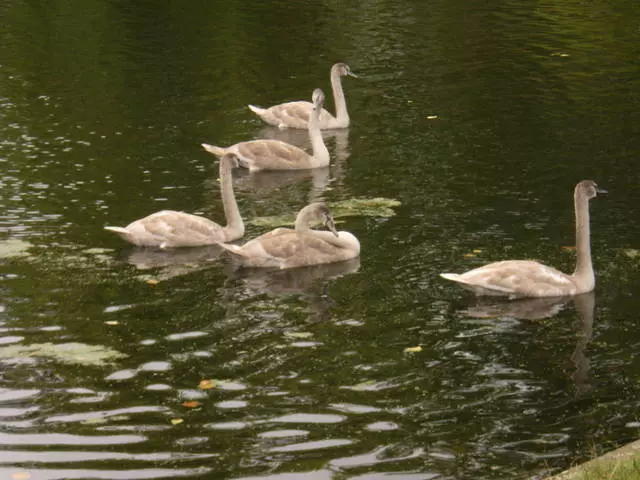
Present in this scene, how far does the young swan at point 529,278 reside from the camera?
13.8 metres

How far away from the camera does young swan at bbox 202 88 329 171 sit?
2041 cm

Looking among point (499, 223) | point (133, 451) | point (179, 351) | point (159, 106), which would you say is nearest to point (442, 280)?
point (499, 223)

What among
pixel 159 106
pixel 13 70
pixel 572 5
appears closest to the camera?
pixel 159 106

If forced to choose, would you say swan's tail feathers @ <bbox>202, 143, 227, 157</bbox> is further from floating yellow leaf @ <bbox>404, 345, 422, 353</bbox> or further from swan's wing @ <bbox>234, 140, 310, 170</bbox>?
floating yellow leaf @ <bbox>404, 345, 422, 353</bbox>

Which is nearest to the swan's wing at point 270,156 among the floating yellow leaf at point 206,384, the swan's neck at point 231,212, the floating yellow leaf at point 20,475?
the swan's neck at point 231,212

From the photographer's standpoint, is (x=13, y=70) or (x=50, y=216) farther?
(x=13, y=70)

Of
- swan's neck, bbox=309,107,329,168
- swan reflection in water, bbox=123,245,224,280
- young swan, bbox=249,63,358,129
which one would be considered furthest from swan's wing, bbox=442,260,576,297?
young swan, bbox=249,63,358,129

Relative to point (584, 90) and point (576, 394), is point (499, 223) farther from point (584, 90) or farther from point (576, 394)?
point (584, 90)

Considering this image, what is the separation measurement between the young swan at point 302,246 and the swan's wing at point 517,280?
1.81 meters

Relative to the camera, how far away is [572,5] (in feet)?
116

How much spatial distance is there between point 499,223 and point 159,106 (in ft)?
31.3

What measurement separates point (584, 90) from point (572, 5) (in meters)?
11.7

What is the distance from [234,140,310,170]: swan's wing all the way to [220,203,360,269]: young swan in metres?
4.99

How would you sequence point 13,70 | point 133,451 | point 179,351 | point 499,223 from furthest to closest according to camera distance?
point 13,70
point 499,223
point 179,351
point 133,451
